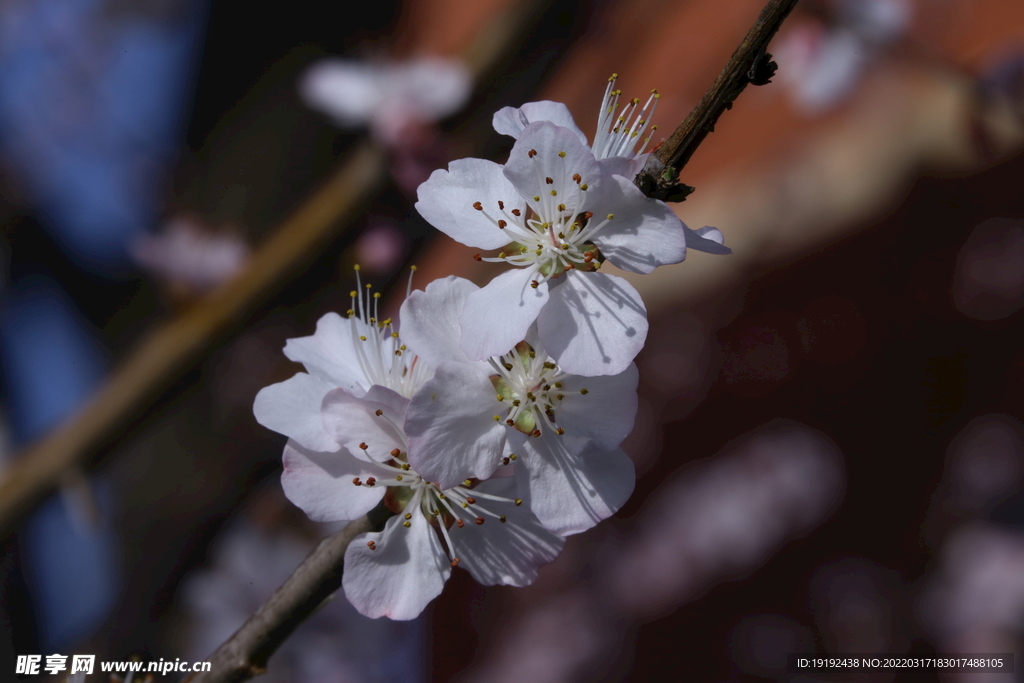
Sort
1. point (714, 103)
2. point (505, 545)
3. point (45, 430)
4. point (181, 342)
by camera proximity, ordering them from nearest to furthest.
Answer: point (714, 103)
point (505, 545)
point (181, 342)
point (45, 430)

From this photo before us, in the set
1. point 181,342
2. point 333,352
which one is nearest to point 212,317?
point 181,342

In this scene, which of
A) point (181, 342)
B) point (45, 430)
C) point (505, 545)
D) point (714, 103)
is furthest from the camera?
point (45, 430)

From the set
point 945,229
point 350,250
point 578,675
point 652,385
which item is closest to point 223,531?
point 350,250

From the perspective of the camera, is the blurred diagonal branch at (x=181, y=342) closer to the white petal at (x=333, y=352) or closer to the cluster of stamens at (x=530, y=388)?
the white petal at (x=333, y=352)

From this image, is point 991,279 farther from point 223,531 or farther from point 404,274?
point 223,531

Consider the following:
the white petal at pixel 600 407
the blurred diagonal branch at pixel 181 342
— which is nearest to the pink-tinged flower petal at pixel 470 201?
the white petal at pixel 600 407

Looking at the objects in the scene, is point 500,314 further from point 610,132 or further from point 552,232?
point 610,132

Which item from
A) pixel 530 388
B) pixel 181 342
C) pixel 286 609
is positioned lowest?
pixel 181 342
